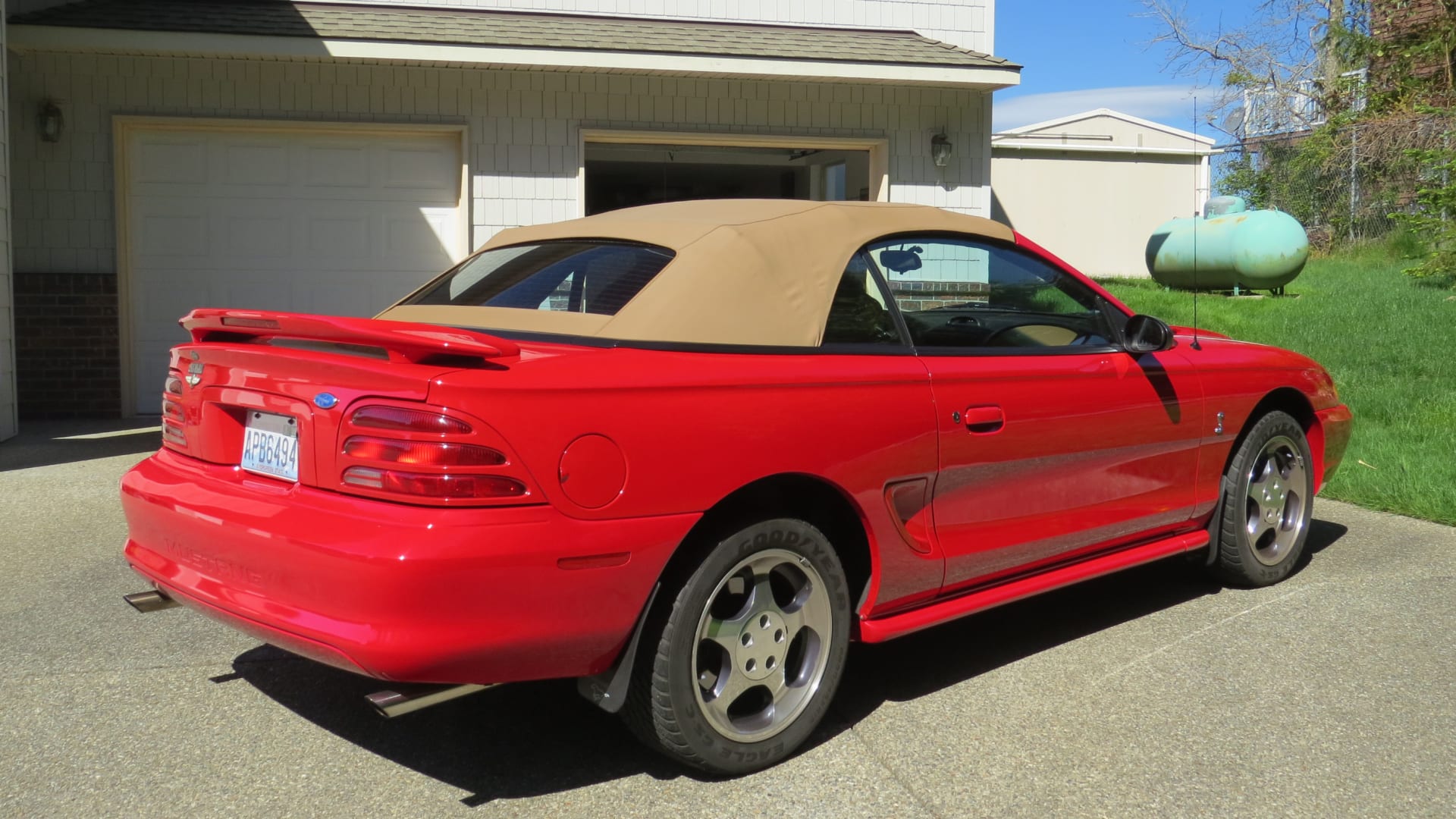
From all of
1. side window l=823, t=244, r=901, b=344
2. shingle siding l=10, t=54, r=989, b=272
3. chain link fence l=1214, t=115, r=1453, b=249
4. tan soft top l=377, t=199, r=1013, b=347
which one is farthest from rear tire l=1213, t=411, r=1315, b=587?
chain link fence l=1214, t=115, r=1453, b=249

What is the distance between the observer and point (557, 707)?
3867mm

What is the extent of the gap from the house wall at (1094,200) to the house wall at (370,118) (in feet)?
34.6

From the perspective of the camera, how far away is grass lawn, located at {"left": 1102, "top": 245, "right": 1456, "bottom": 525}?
23.8 ft

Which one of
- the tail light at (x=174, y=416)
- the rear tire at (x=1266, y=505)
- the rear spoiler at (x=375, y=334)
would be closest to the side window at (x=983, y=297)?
the rear tire at (x=1266, y=505)

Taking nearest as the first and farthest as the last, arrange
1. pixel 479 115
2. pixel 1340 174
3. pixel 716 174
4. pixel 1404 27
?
pixel 479 115 → pixel 1404 27 → pixel 716 174 → pixel 1340 174

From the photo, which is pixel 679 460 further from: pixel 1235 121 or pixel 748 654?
pixel 1235 121

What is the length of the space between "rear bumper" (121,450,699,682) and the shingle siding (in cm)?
838

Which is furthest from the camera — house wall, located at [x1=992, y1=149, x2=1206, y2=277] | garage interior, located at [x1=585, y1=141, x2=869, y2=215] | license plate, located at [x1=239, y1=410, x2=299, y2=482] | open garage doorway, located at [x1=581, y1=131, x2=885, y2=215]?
house wall, located at [x1=992, y1=149, x2=1206, y2=277]

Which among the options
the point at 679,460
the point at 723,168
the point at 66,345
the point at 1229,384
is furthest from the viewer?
the point at 723,168

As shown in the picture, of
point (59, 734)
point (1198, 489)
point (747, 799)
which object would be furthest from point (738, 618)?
point (1198, 489)

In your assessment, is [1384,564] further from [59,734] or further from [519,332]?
[59,734]

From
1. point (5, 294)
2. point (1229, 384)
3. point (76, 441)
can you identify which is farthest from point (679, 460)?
point (5, 294)

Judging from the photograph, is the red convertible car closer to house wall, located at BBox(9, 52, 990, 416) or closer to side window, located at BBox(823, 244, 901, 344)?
side window, located at BBox(823, 244, 901, 344)

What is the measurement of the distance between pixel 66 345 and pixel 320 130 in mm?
2763
